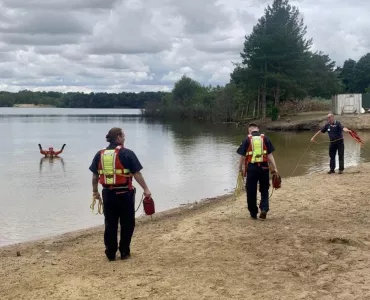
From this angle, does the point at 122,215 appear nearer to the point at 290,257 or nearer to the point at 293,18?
the point at 290,257

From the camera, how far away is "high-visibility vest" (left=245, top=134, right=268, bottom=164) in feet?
31.2

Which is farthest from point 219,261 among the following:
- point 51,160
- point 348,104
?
point 348,104

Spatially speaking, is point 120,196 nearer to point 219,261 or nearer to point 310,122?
point 219,261

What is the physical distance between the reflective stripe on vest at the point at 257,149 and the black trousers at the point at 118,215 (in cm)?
301

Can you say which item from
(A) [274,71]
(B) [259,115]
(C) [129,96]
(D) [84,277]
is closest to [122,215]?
(D) [84,277]

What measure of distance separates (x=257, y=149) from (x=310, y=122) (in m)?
43.9

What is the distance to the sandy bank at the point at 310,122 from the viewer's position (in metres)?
47.5

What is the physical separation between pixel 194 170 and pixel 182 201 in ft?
24.4

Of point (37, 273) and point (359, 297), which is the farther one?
point (37, 273)

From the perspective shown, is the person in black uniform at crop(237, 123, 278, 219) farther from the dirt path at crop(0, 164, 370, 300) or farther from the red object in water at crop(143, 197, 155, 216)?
the red object in water at crop(143, 197, 155, 216)

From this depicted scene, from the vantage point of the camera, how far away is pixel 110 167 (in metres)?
7.14

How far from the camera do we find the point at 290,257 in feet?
23.3

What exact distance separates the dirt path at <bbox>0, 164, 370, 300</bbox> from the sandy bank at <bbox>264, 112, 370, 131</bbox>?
38.5 meters

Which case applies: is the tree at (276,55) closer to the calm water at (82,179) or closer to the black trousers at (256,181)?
the calm water at (82,179)
